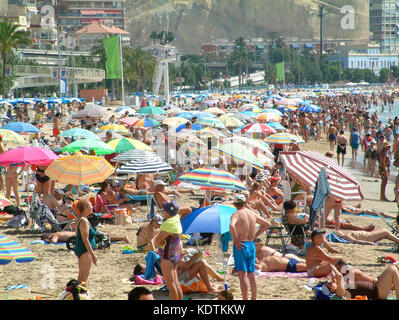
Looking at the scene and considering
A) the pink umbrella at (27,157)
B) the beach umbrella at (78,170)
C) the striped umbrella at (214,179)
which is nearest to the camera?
the striped umbrella at (214,179)

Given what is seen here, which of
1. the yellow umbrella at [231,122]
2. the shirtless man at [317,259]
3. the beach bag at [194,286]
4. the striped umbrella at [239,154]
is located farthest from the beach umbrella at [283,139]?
the beach bag at [194,286]

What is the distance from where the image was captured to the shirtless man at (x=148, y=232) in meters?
7.96

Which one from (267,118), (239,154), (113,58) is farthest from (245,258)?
(113,58)

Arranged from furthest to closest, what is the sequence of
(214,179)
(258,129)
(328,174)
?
(258,129) → (214,179) → (328,174)

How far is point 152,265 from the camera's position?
6777 millimetres

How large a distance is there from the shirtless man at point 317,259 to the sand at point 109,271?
0.19 meters

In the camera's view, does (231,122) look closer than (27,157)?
No

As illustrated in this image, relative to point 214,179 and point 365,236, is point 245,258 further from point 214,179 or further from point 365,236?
point 365,236

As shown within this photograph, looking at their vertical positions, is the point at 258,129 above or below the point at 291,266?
above

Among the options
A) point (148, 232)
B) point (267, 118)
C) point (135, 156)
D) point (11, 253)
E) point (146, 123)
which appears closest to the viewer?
point (11, 253)

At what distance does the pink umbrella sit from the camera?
9.77 m

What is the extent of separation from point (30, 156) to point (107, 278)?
3.63 m

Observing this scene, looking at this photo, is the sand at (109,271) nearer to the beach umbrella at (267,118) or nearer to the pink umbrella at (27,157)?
the pink umbrella at (27,157)

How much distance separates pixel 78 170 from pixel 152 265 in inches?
127
